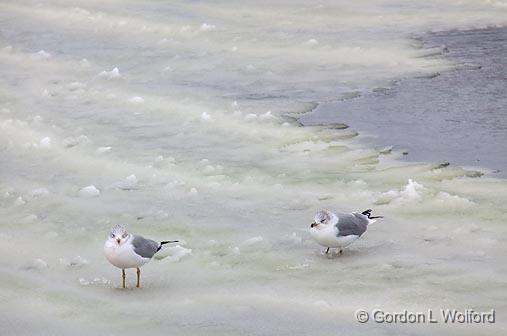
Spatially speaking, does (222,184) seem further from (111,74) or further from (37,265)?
(111,74)

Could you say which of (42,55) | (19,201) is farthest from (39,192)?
(42,55)

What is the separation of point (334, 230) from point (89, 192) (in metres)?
2.63

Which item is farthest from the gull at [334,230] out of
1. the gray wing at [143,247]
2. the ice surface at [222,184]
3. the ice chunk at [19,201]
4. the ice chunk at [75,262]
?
the ice chunk at [19,201]

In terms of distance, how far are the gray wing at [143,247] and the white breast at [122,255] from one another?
0.13ft

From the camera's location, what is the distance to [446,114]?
31.3 ft

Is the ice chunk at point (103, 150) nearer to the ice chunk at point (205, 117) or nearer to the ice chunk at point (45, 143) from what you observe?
the ice chunk at point (45, 143)

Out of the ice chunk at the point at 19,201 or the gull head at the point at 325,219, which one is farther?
the ice chunk at the point at 19,201

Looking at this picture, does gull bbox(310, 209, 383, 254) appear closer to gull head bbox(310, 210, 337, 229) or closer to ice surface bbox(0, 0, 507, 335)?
gull head bbox(310, 210, 337, 229)

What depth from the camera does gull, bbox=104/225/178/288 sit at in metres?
5.67

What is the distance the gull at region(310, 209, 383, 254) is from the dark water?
6.82ft

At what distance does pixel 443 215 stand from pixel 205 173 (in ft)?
7.58

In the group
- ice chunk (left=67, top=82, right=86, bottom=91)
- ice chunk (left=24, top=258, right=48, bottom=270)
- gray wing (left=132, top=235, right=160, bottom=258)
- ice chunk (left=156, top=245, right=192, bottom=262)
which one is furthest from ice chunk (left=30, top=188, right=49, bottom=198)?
ice chunk (left=67, top=82, right=86, bottom=91)

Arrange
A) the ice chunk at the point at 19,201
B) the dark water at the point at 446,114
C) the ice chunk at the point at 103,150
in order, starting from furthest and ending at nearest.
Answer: the ice chunk at the point at 103,150, the dark water at the point at 446,114, the ice chunk at the point at 19,201

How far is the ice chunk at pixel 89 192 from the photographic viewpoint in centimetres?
779
